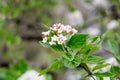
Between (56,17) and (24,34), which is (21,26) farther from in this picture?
(56,17)

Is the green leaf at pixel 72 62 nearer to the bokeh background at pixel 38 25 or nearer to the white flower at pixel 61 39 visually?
the white flower at pixel 61 39

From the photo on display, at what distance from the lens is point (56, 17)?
3.50 m

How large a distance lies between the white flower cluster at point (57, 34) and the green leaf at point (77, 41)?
0.04ft

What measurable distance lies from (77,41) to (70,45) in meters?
0.02

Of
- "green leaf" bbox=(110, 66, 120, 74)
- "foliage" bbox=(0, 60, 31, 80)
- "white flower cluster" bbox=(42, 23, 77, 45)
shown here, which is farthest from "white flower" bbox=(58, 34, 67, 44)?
"foliage" bbox=(0, 60, 31, 80)

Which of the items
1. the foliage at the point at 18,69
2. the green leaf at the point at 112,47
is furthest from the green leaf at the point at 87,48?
the foliage at the point at 18,69

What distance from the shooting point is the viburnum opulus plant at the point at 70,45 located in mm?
821

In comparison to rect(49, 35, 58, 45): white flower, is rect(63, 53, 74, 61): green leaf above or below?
below

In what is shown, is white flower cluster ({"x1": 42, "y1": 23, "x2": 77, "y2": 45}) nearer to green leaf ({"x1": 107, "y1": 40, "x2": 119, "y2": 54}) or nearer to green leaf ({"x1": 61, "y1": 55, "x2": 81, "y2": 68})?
green leaf ({"x1": 61, "y1": 55, "x2": 81, "y2": 68})

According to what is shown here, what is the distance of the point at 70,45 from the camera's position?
85cm

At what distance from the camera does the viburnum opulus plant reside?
0.82 m

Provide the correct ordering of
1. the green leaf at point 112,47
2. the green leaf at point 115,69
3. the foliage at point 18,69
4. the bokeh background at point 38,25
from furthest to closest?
the bokeh background at point 38,25
the foliage at point 18,69
the green leaf at point 112,47
the green leaf at point 115,69

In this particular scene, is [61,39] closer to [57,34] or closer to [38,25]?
[57,34]

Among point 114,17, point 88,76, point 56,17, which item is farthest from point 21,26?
point 88,76
